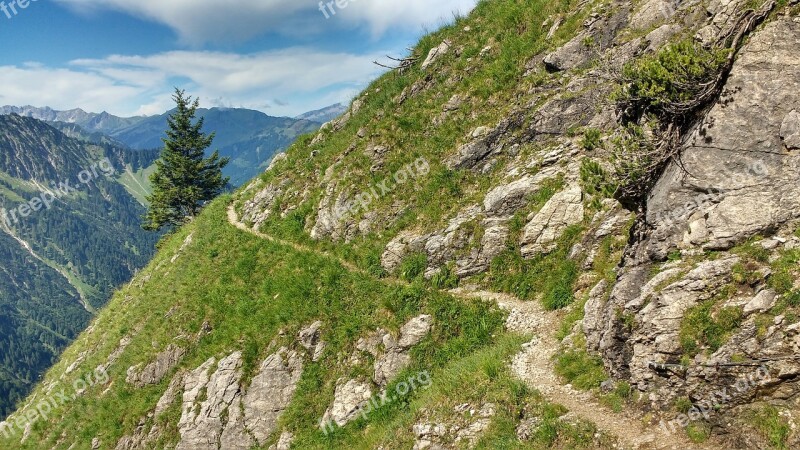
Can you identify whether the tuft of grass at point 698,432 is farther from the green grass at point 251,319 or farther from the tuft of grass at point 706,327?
the green grass at point 251,319

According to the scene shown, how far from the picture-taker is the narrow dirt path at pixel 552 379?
9.79 m

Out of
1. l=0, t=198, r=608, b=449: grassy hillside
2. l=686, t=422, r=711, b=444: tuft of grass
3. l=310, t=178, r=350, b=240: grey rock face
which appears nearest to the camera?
l=686, t=422, r=711, b=444: tuft of grass

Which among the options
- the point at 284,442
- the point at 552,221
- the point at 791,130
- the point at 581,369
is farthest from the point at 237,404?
the point at 791,130

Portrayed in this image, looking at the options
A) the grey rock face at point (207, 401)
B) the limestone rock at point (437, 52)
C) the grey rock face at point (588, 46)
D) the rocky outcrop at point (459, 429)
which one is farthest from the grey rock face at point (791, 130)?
the limestone rock at point (437, 52)

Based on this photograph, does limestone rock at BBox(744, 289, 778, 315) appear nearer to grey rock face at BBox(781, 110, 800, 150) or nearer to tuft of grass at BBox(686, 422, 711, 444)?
tuft of grass at BBox(686, 422, 711, 444)

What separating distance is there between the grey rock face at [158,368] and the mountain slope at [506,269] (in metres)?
0.14

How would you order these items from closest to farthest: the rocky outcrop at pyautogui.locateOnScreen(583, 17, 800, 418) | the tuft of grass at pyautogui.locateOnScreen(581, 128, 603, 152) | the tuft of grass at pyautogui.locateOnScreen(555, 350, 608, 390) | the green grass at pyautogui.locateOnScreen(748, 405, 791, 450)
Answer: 1. the green grass at pyautogui.locateOnScreen(748, 405, 791, 450)
2. the rocky outcrop at pyautogui.locateOnScreen(583, 17, 800, 418)
3. the tuft of grass at pyautogui.locateOnScreen(555, 350, 608, 390)
4. the tuft of grass at pyautogui.locateOnScreen(581, 128, 603, 152)

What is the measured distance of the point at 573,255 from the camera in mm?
17281

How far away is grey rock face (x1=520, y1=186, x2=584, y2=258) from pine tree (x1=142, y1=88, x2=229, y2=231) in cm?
4606

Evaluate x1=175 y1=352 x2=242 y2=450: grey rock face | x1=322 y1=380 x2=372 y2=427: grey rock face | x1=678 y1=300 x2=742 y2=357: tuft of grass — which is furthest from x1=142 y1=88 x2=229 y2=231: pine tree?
x1=678 y1=300 x2=742 y2=357: tuft of grass

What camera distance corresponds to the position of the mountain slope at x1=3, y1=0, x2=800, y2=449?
1041 cm

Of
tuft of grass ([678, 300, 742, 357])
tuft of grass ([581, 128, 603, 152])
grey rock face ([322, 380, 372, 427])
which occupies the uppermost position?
tuft of grass ([581, 128, 603, 152])

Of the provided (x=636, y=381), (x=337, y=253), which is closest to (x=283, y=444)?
(x=337, y=253)

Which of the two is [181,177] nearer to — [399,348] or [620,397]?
[399,348]
